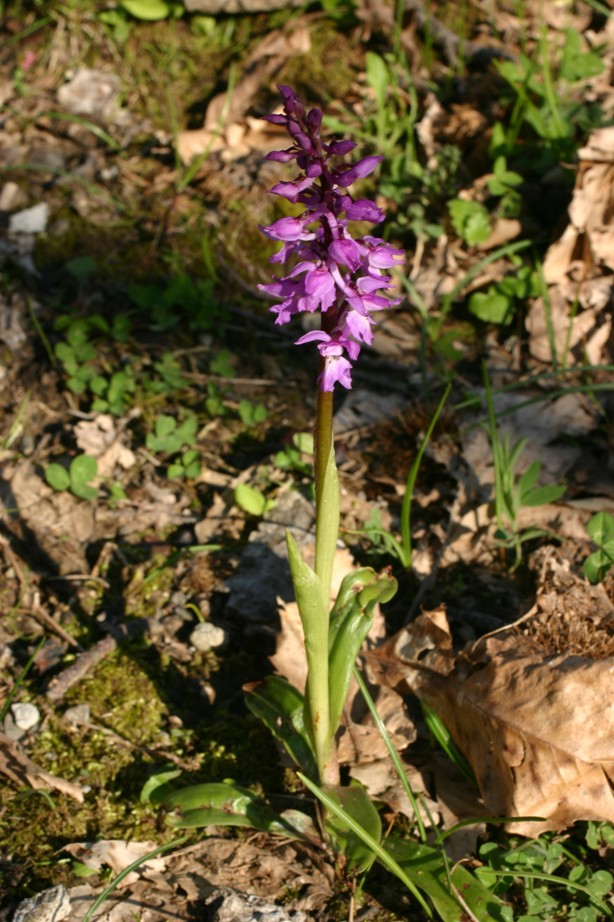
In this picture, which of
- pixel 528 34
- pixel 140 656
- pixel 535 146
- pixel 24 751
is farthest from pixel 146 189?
pixel 24 751

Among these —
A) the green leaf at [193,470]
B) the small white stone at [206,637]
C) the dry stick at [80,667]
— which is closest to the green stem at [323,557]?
the small white stone at [206,637]

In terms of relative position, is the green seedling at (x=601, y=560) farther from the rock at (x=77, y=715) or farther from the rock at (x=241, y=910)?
the rock at (x=77, y=715)

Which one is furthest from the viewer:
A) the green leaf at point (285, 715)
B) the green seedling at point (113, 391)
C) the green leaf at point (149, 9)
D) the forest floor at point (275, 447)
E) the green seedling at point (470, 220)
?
the green leaf at point (149, 9)

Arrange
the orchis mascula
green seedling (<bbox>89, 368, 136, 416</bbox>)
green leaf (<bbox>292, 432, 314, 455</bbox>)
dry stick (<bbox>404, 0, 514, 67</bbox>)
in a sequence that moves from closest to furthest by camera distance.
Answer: the orchis mascula < green leaf (<bbox>292, 432, 314, 455</bbox>) < green seedling (<bbox>89, 368, 136, 416</bbox>) < dry stick (<bbox>404, 0, 514, 67</bbox>)

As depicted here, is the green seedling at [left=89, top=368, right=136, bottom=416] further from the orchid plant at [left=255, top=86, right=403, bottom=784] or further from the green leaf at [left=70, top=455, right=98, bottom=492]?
the orchid plant at [left=255, top=86, right=403, bottom=784]

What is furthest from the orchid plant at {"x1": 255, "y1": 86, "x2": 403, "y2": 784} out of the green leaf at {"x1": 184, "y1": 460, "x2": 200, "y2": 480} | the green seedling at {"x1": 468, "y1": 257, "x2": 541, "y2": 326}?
the green seedling at {"x1": 468, "y1": 257, "x2": 541, "y2": 326}

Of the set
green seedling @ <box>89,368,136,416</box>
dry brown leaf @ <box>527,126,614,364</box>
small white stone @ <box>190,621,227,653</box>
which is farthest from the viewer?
dry brown leaf @ <box>527,126,614,364</box>

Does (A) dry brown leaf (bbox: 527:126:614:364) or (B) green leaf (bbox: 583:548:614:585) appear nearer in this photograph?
(B) green leaf (bbox: 583:548:614:585)

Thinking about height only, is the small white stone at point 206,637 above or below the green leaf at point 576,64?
below
